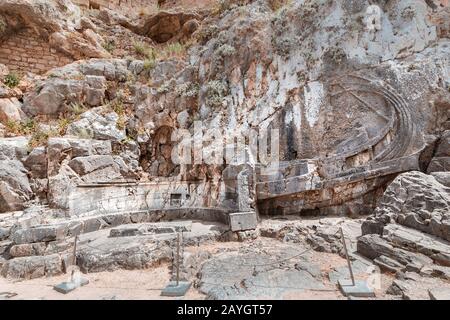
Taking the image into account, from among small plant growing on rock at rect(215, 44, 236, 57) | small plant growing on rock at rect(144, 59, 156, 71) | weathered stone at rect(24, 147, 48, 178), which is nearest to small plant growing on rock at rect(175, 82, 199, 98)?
small plant growing on rock at rect(215, 44, 236, 57)

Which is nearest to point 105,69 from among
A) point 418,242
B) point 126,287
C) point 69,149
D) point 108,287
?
point 69,149

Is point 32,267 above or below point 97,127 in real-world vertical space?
below

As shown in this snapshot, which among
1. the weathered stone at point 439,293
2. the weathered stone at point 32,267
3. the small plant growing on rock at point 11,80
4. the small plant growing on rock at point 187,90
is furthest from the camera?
the small plant growing on rock at point 187,90

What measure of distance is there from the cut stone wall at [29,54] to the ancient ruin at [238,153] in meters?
0.07

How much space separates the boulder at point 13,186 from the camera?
749 centimetres

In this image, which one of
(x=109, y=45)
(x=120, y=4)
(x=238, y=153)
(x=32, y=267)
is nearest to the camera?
(x=32, y=267)

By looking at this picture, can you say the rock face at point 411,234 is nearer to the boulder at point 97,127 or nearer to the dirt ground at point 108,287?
the dirt ground at point 108,287

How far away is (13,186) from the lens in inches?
303

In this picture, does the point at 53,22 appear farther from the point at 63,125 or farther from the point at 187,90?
the point at 187,90

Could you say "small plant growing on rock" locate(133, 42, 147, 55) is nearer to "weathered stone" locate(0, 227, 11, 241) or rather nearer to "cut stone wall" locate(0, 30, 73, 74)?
"cut stone wall" locate(0, 30, 73, 74)

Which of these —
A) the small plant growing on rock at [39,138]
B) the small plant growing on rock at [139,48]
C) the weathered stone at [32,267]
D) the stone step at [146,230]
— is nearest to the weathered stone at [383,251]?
the stone step at [146,230]

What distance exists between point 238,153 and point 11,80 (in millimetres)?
Result: 10729

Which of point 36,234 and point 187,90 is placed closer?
point 36,234

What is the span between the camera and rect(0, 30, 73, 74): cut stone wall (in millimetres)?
11547
